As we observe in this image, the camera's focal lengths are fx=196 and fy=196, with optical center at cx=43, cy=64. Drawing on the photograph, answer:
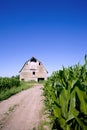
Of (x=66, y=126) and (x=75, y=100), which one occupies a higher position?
(x=75, y=100)

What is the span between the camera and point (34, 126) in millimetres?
7180

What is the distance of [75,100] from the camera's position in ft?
7.49

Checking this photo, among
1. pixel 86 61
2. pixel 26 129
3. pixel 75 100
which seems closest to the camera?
pixel 75 100

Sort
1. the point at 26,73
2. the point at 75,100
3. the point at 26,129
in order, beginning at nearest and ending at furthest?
1. the point at 75,100
2. the point at 26,129
3. the point at 26,73

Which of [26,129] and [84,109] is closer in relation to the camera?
[84,109]

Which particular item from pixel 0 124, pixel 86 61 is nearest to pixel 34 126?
pixel 0 124

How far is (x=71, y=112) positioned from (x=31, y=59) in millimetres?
48760

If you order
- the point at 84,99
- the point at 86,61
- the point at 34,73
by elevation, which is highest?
the point at 34,73

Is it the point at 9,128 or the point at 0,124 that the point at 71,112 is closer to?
the point at 9,128

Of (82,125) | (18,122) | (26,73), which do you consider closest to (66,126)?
(82,125)

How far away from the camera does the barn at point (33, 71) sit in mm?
50594

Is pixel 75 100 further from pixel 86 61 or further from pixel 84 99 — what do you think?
pixel 86 61

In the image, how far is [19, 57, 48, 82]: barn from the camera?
50594mm

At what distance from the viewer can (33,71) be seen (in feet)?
167
